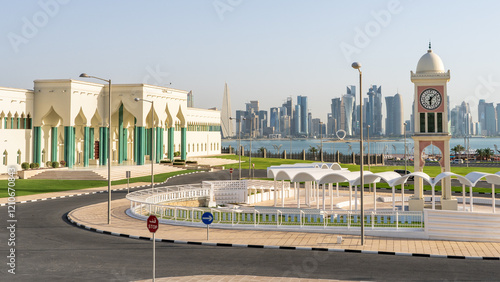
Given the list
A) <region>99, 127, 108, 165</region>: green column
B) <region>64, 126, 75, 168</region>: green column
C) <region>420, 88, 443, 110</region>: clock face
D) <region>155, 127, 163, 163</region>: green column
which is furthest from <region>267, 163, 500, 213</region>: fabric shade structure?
<region>155, 127, 163, 163</region>: green column

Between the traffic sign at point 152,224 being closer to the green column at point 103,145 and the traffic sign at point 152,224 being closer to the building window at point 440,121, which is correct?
the building window at point 440,121

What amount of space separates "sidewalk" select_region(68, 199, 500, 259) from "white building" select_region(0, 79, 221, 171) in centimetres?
2699

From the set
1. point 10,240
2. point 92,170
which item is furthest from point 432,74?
point 92,170

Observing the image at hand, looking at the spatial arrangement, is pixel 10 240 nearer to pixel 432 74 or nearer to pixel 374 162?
pixel 432 74

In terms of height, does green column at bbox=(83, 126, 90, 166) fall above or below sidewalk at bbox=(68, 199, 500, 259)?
above

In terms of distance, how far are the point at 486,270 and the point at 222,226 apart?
12.6 metres

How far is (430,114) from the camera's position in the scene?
32250 millimetres

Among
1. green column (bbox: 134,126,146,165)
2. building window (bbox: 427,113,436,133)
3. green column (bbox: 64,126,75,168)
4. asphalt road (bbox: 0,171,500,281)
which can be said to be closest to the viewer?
asphalt road (bbox: 0,171,500,281)

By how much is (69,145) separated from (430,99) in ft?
141

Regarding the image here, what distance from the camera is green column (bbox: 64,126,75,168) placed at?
5762cm

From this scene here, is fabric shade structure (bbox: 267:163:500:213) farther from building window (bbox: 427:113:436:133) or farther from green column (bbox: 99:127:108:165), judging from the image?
green column (bbox: 99:127:108:165)

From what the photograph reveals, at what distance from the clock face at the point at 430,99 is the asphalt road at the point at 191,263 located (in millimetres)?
16519

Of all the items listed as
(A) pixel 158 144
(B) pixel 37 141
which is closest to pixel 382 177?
(B) pixel 37 141

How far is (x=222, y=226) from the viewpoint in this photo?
2467cm
